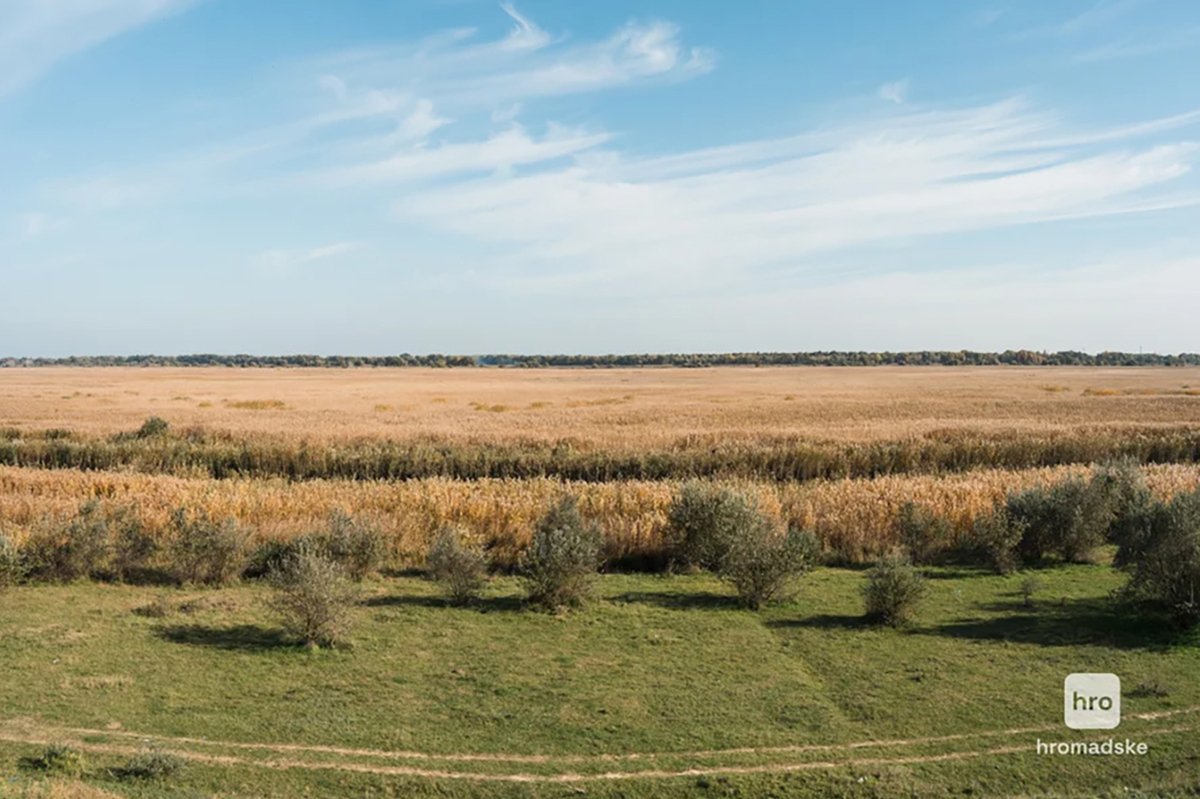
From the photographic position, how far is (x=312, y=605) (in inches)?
492

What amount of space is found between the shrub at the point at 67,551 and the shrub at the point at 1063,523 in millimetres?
19156

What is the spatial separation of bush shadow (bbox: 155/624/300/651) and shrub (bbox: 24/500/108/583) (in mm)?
4519

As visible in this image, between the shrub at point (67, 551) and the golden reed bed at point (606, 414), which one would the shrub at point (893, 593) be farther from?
the golden reed bed at point (606, 414)

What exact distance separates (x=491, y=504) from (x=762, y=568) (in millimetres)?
7791

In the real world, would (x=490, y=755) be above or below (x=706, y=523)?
below

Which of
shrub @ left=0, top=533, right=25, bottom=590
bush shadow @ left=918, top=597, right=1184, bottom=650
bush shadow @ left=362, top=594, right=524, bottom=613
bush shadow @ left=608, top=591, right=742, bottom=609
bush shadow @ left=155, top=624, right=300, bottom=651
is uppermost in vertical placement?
shrub @ left=0, top=533, right=25, bottom=590

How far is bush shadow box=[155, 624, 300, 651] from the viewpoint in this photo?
41.2ft

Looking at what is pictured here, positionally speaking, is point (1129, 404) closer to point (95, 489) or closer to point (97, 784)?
point (95, 489)

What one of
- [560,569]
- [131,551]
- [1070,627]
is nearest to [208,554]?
[131,551]

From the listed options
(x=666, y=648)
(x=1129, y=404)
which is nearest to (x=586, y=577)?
(x=666, y=648)

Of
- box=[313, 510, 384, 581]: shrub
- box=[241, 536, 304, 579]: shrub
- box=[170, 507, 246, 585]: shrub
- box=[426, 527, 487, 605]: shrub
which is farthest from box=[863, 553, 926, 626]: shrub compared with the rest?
box=[170, 507, 246, 585]: shrub

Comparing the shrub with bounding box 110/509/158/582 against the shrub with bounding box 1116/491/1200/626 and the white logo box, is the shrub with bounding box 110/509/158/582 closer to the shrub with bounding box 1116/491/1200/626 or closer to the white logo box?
the white logo box

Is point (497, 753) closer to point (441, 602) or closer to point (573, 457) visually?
point (441, 602)

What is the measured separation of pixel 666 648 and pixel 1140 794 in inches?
249
